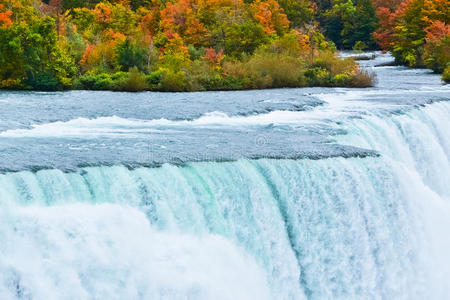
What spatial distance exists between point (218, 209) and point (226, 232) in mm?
381

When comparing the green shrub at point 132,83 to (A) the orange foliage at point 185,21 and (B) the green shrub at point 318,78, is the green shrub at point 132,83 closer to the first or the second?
(B) the green shrub at point 318,78

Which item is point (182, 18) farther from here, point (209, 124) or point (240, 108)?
point (209, 124)

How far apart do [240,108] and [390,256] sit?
8.67m

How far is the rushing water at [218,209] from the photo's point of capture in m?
9.19

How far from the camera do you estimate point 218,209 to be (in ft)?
36.7

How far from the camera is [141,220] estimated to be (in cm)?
1017

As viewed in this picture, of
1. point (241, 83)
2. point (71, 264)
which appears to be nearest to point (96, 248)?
point (71, 264)

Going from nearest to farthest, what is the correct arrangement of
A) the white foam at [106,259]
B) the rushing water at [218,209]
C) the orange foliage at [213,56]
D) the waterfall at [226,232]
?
the white foam at [106,259] → the waterfall at [226,232] → the rushing water at [218,209] → the orange foliage at [213,56]

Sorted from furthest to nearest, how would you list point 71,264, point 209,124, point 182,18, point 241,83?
point 182,18, point 241,83, point 209,124, point 71,264

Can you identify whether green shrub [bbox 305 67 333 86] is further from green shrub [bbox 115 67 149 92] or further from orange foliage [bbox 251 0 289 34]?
orange foliage [bbox 251 0 289 34]

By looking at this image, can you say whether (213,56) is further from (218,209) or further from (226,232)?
(226,232)

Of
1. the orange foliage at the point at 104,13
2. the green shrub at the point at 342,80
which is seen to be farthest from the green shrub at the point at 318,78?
the orange foliage at the point at 104,13

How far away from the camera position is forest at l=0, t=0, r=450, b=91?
25.4 metres

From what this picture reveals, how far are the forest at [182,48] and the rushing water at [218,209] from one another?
779cm
